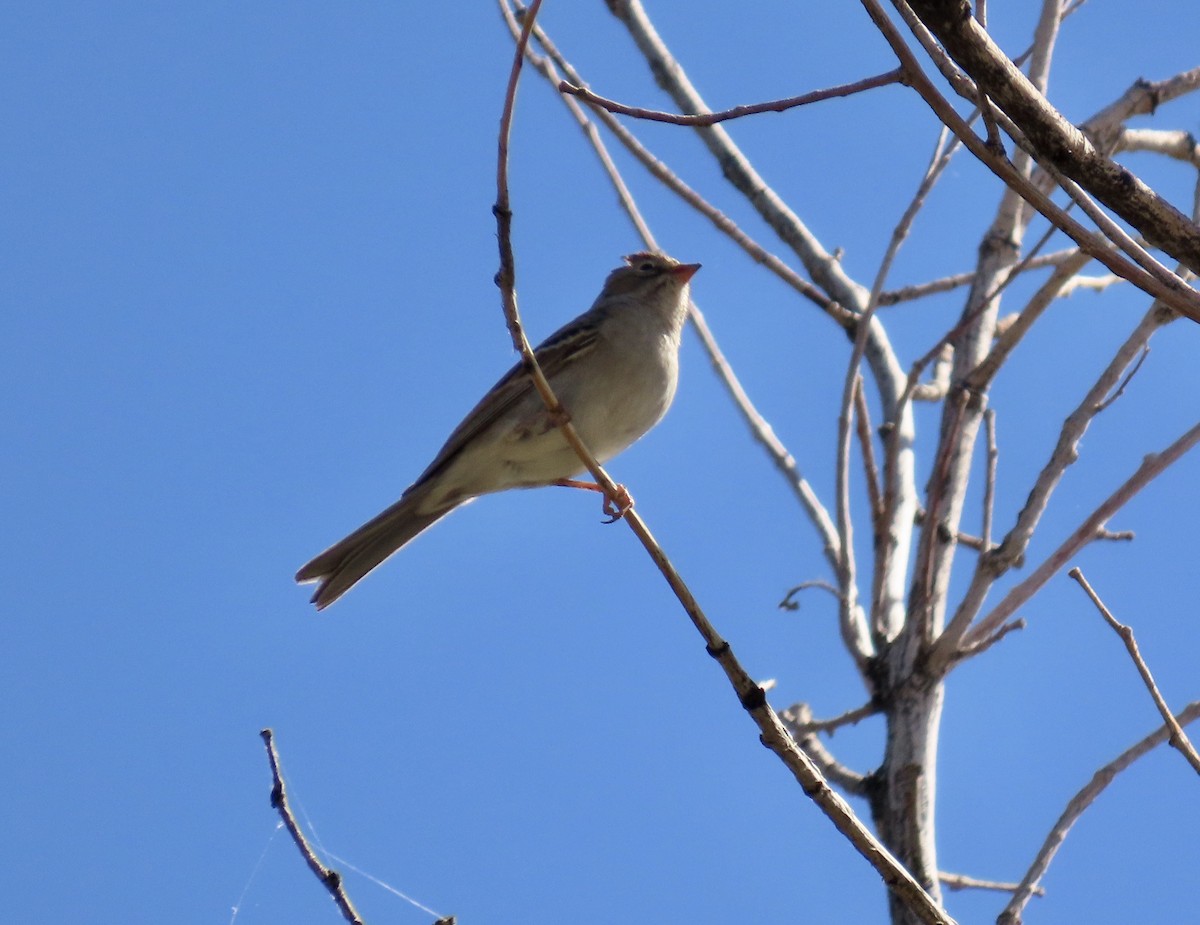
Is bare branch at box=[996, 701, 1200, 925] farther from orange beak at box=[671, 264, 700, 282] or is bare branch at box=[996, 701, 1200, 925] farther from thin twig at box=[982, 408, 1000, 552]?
orange beak at box=[671, 264, 700, 282]

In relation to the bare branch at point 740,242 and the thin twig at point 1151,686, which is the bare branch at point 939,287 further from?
the thin twig at point 1151,686

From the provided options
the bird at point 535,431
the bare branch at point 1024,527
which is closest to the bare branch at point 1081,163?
the bare branch at point 1024,527

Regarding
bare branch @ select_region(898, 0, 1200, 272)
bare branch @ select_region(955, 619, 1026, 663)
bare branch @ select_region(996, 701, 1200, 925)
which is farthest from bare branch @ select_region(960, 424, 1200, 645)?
bare branch @ select_region(898, 0, 1200, 272)

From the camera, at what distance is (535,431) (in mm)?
6105

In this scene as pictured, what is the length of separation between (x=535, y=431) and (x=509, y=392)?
12.4 inches

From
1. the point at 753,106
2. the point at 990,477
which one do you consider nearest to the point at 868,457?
the point at 990,477

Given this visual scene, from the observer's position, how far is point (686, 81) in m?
7.19

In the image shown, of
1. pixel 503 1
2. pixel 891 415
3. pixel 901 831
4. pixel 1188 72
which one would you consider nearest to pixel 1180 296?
pixel 901 831

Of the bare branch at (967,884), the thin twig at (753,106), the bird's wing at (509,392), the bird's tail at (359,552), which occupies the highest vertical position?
the bird's wing at (509,392)

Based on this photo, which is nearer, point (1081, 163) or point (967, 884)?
point (1081, 163)

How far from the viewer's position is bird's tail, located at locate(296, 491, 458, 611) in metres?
6.20

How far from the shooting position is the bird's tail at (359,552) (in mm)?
6199

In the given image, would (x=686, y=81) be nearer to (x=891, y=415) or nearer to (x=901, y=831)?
(x=891, y=415)

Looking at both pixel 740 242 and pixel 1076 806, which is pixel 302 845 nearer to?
pixel 1076 806
